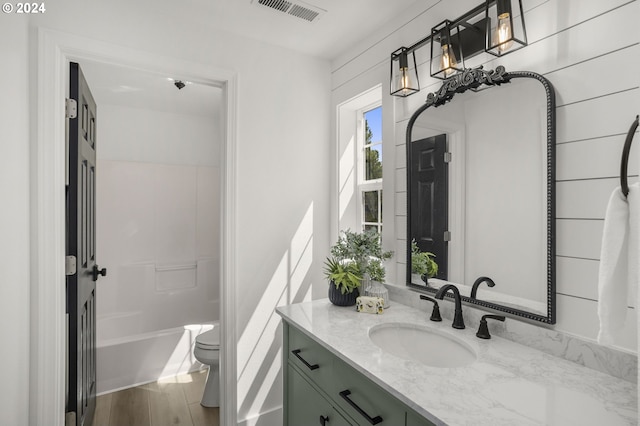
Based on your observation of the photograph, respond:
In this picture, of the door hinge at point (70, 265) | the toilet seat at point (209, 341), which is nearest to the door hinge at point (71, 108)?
the door hinge at point (70, 265)

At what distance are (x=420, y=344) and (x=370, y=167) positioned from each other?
49.1 inches

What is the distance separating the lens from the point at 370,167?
2.37 meters

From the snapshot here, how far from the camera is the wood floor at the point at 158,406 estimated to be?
2.33 meters

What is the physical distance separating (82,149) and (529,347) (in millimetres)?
2260

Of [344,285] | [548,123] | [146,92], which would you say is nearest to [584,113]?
[548,123]

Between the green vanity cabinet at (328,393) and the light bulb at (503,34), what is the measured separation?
4.14 feet

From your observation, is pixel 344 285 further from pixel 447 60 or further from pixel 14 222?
pixel 14 222

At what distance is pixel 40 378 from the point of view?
1549mm

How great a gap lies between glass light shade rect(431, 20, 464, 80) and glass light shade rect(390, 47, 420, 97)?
0.15 m

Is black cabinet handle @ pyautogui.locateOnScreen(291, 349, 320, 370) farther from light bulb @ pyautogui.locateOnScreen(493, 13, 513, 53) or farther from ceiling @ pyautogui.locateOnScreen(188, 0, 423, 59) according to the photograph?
ceiling @ pyautogui.locateOnScreen(188, 0, 423, 59)

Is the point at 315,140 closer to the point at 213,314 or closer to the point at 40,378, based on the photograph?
the point at 40,378

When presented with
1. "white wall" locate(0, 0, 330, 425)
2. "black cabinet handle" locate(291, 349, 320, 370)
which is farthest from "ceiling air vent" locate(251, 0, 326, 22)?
"black cabinet handle" locate(291, 349, 320, 370)

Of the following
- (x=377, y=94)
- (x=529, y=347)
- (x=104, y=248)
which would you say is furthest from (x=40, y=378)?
(x=377, y=94)

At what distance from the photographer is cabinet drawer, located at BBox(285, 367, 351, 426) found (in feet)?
4.35
